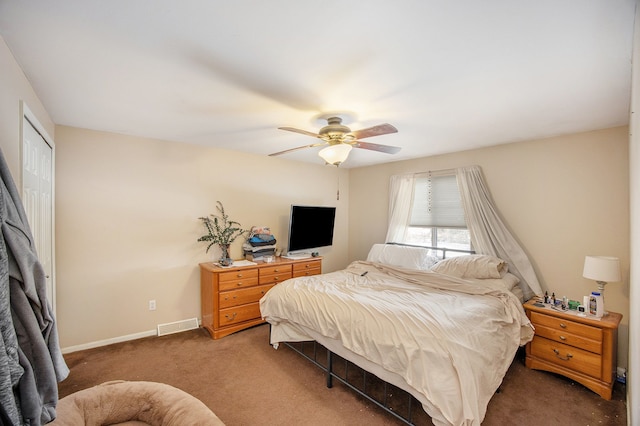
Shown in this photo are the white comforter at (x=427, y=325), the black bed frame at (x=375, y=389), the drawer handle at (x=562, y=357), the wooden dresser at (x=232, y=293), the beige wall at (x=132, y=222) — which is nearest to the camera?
the white comforter at (x=427, y=325)

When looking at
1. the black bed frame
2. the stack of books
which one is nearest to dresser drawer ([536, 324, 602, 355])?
the black bed frame

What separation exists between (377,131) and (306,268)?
2.65 meters

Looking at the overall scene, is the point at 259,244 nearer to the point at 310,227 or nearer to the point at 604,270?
the point at 310,227

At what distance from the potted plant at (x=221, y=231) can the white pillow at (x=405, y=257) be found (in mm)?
2093

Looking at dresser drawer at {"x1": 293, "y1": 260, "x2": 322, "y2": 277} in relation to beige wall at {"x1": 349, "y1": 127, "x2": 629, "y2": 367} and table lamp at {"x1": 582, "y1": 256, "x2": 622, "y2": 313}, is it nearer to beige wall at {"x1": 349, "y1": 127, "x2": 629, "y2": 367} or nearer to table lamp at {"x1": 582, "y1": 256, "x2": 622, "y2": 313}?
beige wall at {"x1": 349, "y1": 127, "x2": 629, "y2": 367}

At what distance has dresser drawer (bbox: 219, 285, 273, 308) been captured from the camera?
346 centimetres

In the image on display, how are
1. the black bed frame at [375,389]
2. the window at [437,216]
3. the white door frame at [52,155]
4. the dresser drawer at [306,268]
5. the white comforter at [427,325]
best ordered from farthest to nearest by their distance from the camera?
the dresser drawer at [306,268] → the window at [437,216] → the black bed frame at [375,389] → the white door frame at [52,155] → the white comforter at [427,325]

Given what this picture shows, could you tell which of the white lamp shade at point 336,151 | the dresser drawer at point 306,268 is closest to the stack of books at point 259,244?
the dresser drawer at point 306,268

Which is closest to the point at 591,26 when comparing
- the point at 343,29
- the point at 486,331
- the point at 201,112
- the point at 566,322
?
the point at 343,29

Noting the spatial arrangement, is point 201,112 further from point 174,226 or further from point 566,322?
point 566,322

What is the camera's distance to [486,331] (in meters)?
2.06

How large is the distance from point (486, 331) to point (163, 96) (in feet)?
9.97

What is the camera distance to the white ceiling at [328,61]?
1.27 m

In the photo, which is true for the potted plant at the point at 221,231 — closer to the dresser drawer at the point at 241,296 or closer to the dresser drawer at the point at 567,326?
the dresser drawer at the point at 241,296
